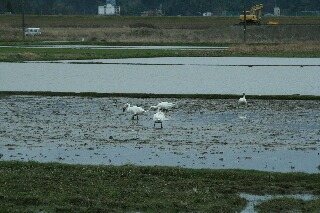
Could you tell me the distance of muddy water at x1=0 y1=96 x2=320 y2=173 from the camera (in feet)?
70.0

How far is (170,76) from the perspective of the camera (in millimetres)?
51844

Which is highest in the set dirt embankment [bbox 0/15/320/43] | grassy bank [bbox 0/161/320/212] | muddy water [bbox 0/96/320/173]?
grassy bank [bbox 0/161/320/212]

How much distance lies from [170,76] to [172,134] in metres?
25.9

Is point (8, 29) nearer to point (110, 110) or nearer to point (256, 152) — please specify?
point (110, 110)

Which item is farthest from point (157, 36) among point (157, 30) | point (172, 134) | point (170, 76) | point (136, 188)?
point (136, 188)

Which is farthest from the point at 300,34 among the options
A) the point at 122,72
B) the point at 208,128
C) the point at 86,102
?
the point at 208,128

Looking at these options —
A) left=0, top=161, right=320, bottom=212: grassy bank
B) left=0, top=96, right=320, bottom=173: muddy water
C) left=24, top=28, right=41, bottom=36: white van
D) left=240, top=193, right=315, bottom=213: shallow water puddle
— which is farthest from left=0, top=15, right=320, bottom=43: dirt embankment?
left=240, top=193, right=315, bottom=213: shallow water puddle

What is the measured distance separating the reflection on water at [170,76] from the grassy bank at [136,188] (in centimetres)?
2212

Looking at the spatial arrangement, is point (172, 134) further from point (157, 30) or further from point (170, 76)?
point (157, 30)

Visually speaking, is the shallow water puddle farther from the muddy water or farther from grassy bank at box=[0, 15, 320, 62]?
grassy bank at box=[0, 15, 320, 62]

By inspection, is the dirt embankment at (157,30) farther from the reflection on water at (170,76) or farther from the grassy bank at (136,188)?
the grassy bank at (136,188)

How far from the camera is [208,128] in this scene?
90.1 feet

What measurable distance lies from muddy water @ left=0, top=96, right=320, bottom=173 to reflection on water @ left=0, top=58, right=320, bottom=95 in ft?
21.8

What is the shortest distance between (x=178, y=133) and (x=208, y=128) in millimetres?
1529
